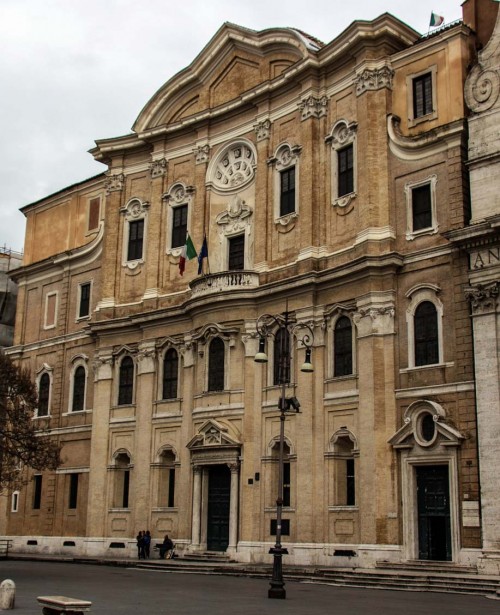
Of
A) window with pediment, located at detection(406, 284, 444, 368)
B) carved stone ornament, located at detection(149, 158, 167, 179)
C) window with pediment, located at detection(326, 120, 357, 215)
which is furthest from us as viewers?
carved stone ornament, located at detection(149, 158, 167, 179)

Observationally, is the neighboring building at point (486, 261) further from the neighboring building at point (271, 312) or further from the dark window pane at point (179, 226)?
the dark window pane at point (179, 226)

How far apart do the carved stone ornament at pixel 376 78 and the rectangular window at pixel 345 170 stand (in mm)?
2503

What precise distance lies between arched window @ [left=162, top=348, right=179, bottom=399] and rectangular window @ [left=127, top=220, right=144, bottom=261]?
5750 mm

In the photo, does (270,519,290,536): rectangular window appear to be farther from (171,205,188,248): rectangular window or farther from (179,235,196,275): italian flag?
(171,205,188,248): rectangular window

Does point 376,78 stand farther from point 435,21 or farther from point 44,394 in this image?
point 44,394

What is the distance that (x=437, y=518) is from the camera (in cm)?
3141

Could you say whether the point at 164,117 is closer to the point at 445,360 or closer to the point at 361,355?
the point at 361,355

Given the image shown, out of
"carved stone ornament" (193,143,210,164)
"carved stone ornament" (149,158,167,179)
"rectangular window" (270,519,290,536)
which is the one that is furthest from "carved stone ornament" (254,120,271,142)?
"rectangular window" (270,519,290,536)

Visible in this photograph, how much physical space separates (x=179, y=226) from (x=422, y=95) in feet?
45.4

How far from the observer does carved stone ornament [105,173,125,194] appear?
46.8 meters

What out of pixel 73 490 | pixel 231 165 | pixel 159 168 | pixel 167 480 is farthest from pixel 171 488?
pixel 159 168

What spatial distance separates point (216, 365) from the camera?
39688mm

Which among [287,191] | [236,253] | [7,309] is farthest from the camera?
[7,309]

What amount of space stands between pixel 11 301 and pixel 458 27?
110ft
